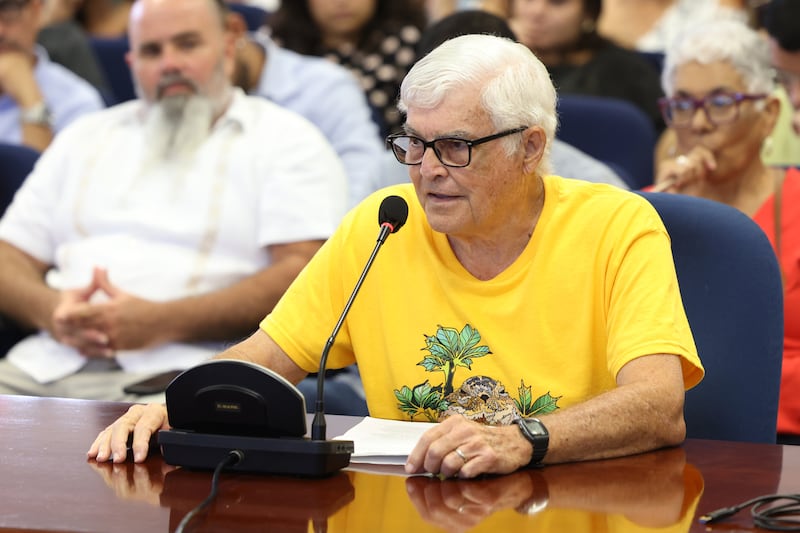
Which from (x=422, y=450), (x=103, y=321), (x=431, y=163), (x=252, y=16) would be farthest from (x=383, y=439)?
(x=252, y=16)

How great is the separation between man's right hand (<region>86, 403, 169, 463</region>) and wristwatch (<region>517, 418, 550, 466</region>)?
20.7 inches

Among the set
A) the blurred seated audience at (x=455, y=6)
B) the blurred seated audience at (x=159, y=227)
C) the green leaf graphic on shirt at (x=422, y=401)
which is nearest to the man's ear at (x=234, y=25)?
the blurred seated audience at (x=159, y=227)

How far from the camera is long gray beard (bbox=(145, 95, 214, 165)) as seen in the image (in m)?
3.35

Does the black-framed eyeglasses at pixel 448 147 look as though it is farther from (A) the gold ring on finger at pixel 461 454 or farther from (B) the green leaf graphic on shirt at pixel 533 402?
(A) the gold ring on finger at pixel 461 454

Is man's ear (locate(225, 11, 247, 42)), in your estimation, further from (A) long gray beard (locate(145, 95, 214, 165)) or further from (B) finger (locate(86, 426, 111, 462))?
(B) finger (locate(86, 426, 111, 462))

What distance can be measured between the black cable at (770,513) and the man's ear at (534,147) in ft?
2.39

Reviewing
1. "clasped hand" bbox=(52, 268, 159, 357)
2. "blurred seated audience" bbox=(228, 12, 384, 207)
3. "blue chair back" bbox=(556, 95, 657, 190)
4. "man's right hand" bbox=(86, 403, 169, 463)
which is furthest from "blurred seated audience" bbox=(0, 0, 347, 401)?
"man's right hand" bbox=(86, 403, 169, 463)

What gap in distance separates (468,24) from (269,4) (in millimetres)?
3694

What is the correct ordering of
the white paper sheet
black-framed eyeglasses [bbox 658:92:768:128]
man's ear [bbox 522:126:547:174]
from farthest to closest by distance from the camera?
black-framed eyeglasses [bbox 658:92:768:128], man's ear [bbox 522:126:547:174], the white paper sheet

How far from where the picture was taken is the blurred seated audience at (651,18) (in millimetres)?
4973

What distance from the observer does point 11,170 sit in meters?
3.59

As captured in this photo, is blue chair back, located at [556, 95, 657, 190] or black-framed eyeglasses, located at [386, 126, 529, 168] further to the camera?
blue chair back, located at [556, 95, 657, 190]

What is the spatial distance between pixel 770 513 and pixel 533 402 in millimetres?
557

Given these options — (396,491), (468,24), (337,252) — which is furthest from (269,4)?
(396,491)
